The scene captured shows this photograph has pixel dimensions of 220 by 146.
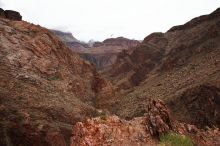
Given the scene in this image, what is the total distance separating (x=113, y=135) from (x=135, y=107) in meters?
32.4

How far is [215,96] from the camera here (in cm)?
3788

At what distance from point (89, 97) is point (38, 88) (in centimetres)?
1072

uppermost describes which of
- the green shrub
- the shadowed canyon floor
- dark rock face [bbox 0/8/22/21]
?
dark rock face [bbox 0/8/22/21]

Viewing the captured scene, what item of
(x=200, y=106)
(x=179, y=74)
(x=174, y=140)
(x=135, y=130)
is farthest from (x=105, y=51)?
(x=174, y=140)

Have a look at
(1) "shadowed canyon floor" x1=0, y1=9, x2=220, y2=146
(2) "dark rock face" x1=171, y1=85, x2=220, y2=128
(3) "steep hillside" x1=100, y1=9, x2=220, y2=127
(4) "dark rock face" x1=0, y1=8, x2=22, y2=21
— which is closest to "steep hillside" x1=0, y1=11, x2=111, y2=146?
(1) "shadowed canyon floor" x1=0, y1=9, x2=220, y2=146

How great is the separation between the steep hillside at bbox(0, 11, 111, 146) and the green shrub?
14631 millimetres

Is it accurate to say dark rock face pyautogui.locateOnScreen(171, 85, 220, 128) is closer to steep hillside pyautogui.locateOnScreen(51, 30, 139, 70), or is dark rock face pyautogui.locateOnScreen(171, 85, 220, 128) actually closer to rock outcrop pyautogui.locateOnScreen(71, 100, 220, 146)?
rock outcrop pyautogui.locateOnScreen(71, 100, 220, 146)

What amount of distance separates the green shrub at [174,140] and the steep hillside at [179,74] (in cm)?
2525

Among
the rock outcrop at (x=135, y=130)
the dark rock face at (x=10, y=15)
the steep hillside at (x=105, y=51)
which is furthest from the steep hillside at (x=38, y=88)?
the steep hillside at (x=105, y=51)

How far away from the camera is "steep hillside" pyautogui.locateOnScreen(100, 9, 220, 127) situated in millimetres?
39016

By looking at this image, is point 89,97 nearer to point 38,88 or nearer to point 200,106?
point 38,88

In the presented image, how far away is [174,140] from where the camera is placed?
34.2 feet

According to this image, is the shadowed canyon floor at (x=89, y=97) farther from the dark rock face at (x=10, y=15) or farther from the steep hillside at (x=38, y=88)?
the dark rock face at (x=10, y=15)

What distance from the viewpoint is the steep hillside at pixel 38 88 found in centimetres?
2476
